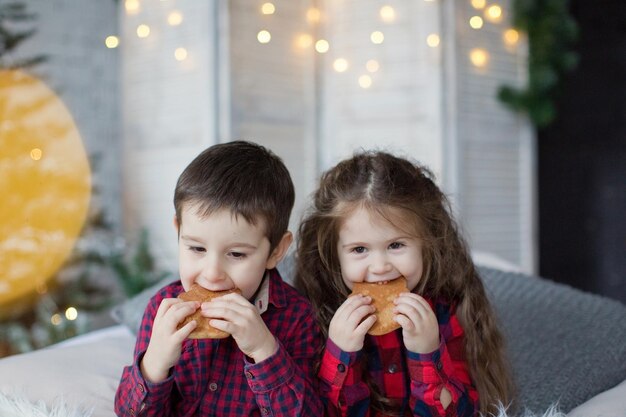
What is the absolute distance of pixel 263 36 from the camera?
3.61m

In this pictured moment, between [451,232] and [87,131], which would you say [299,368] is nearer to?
[451,232]

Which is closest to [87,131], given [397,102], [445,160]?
[397,102]

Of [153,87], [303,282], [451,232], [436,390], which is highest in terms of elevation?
[153,87]

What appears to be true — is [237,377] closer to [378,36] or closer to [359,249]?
[359,249]

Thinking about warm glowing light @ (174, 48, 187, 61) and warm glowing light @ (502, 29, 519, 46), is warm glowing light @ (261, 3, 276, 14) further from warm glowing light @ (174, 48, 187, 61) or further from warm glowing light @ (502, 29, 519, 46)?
warm glowing light @ (502, 29, 519, 46)

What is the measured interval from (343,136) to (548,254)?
1714 mm

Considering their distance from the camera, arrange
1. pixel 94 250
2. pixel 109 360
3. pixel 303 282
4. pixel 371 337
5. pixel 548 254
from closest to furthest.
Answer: pixel 371 337 < pixel 303 282 < pixel 109 360 < pixel 94 250 < pixel 548 254

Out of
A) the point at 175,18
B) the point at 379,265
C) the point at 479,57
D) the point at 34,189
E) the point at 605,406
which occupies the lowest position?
the point at 605,406

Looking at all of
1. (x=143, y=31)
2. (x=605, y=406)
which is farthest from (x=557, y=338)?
(x=143, y=31)

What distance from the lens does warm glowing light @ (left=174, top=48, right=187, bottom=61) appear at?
140 inches

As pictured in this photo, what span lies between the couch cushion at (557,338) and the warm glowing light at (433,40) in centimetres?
202

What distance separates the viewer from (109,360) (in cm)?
159

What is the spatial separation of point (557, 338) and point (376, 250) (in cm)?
78

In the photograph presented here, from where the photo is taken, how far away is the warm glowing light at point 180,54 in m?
3.55
